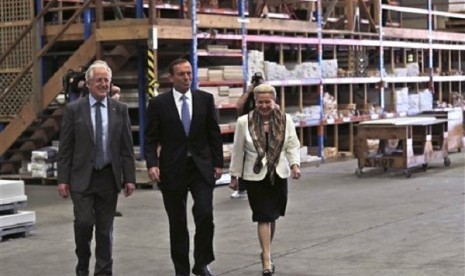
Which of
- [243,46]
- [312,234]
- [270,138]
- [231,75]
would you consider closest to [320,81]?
[243,46]

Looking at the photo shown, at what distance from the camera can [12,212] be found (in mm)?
11008

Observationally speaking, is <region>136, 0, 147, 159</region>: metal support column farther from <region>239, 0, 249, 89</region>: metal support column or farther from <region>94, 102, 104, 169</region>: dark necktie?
<region>94, 102, 104, 169</region>: dark necktie

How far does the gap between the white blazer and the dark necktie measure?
144 cm

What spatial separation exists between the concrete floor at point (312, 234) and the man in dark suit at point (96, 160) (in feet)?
4.47

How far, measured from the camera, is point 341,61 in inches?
900

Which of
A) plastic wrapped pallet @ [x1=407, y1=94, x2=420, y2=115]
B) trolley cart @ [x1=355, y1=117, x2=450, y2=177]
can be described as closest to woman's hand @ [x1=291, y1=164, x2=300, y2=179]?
trolley cart @ [x1=355, y1=117, x2=450, y2=177]

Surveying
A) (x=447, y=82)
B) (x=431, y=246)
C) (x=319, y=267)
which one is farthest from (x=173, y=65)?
(x=447, y=82)

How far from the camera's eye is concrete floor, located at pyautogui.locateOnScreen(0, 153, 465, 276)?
8.73 meters

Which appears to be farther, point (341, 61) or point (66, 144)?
point (341, 61)

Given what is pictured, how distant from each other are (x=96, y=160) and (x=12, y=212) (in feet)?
13.5

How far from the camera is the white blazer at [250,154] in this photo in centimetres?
820

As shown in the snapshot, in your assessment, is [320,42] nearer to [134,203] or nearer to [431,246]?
[134,203]

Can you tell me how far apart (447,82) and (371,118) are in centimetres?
609

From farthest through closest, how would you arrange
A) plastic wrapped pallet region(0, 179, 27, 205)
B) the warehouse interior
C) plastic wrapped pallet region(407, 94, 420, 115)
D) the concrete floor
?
plastic wrapped pallet region(407, 94, 420, 115)
the warehouse interior
plastic wrapped pallet region(0, 179, 27, 205)
the concrete floor
